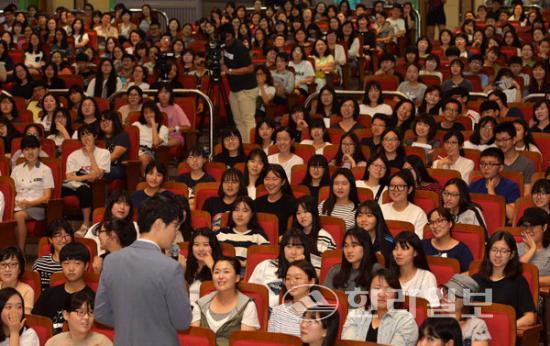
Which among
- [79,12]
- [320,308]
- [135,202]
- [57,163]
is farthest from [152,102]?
[79,12]

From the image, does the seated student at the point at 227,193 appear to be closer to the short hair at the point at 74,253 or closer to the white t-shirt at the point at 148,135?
the short hair at the point at 74,253

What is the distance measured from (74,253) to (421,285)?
5.22 ft

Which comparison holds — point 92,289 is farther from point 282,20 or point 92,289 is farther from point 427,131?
point 282,20

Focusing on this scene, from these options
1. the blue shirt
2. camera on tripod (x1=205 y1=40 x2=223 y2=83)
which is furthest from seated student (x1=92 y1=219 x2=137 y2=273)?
camera on tripod (x1=205 y1=40 x2=223 y2=83)

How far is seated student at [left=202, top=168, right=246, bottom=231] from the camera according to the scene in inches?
235

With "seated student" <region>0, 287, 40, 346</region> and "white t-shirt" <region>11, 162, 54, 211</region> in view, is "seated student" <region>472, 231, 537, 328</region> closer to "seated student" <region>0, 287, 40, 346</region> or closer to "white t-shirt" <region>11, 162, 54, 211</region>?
"seated student" <region>0, 287, 40, 346</region>

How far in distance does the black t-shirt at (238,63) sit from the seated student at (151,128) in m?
0.93

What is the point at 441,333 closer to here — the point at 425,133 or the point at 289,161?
the point at 289,161

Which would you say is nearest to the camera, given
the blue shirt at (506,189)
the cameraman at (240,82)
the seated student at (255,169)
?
the blue shirt at (506,189)

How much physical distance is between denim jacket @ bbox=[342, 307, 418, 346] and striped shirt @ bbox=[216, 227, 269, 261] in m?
1.28

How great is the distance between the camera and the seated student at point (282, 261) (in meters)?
4.89

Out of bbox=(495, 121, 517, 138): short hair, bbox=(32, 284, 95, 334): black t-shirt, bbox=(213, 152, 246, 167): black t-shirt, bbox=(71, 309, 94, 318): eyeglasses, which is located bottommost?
bbox=(32, 284, 95, 334): black t-shirt

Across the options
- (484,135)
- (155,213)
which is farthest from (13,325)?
(484,135)

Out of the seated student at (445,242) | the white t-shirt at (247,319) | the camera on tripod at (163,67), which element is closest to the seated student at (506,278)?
the seated student at (445,242)
